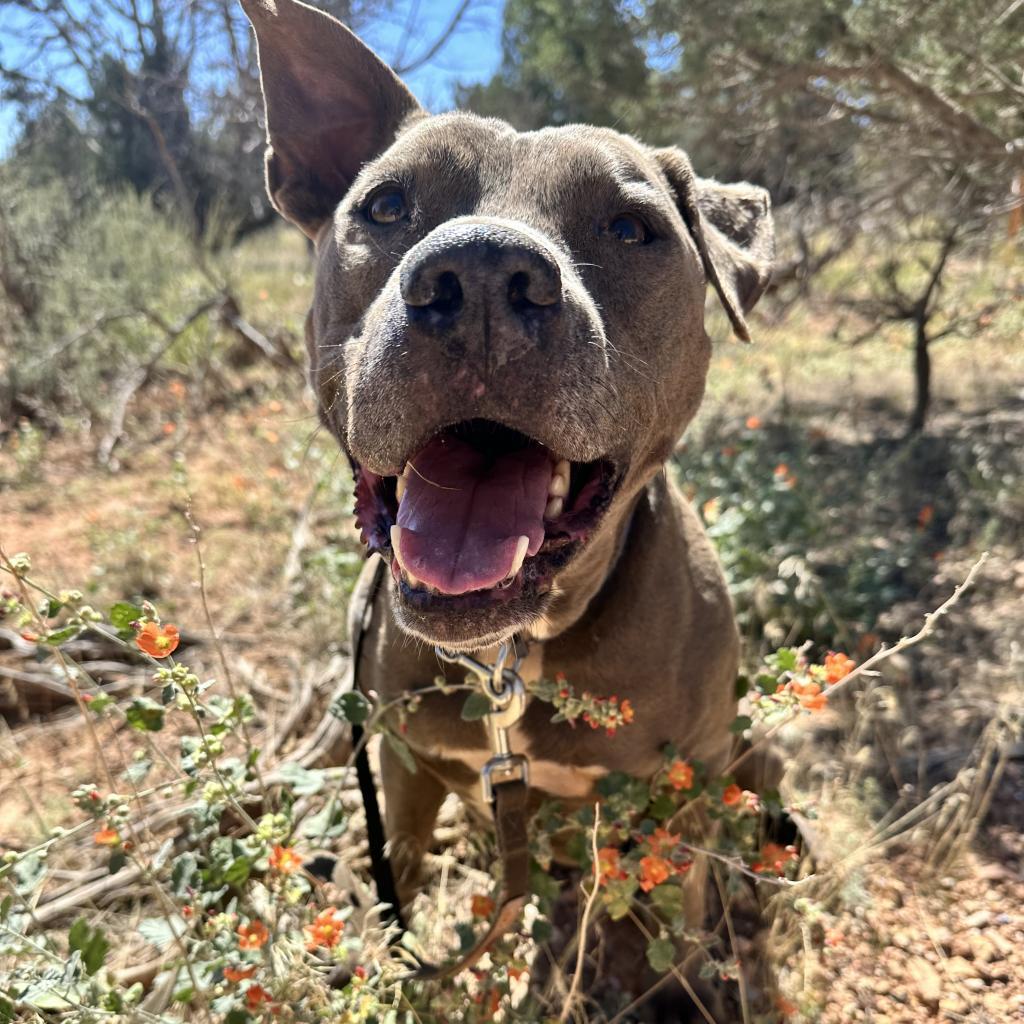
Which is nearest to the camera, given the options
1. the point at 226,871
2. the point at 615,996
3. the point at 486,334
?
the point at 486,334

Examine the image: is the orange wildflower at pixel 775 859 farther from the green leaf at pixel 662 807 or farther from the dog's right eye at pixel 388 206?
the dog's right eye at pixel 388 206

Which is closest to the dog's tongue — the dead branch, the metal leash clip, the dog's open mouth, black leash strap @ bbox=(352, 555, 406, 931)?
the dog's open mouth

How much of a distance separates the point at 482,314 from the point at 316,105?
3.89 ft

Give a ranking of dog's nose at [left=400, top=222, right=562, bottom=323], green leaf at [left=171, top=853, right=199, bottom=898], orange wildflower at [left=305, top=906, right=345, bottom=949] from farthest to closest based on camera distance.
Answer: green leaf at [left=171, top=853, right=199, bottom=898] → orange wildflower at [left=305, top=906, right=345, bottom=949] → dog's nose at [left=400, top=222, right=562, bottom=323]

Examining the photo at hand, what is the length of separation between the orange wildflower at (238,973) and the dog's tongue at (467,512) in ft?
2.75

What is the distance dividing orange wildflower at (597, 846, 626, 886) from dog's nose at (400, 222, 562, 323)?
45.4 inches

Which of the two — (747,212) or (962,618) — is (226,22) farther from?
(962,618)

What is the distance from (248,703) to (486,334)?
953mm

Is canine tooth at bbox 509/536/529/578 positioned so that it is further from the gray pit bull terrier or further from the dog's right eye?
the dog's right eye

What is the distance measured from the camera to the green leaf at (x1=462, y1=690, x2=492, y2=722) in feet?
5.59

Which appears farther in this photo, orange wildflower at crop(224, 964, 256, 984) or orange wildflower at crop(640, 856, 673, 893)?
orange wildflower at crop(640, 856, 673, 893)

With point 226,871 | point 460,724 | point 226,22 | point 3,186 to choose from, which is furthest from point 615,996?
point 3,186

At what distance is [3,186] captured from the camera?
297 inches

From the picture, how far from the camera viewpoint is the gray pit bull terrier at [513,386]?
1433 mm
